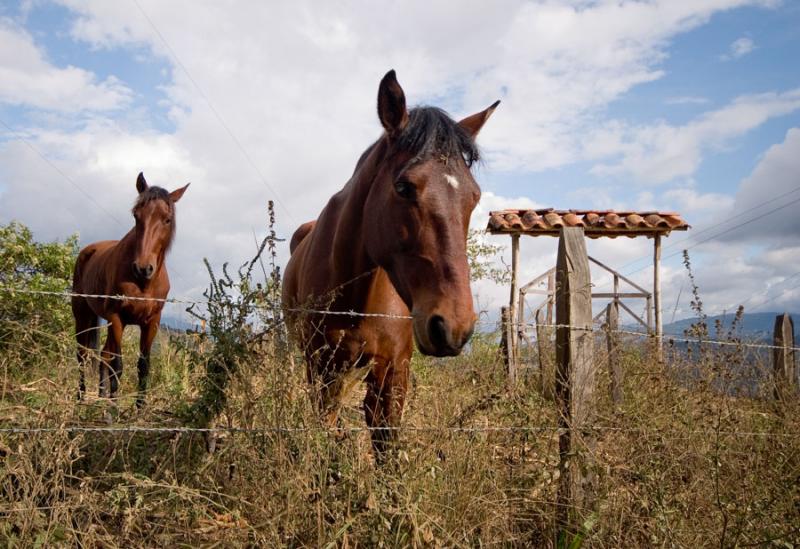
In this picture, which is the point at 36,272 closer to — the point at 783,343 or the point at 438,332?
the point at 438,332

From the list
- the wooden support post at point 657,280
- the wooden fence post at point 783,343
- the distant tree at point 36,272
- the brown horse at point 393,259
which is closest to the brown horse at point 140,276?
the distant tree at point 36,272

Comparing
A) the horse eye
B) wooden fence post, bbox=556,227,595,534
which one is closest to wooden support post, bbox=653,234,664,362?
wooden fence post, bbox=556,227,595,534

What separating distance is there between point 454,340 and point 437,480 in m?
0.88

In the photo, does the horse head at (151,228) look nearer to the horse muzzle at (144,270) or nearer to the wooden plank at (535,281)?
the horse muzzle at (144,270)

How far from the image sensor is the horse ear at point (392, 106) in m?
2.85

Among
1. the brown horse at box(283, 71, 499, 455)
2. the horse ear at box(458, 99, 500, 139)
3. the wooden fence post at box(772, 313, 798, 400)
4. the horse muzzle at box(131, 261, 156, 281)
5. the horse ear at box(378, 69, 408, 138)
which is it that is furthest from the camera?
the horse muzzle at box(131, 261, 156, 281)

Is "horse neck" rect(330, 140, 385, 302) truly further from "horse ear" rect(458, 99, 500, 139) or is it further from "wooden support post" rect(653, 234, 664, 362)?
"wooden support post" rect(653, 234, 664, 362)

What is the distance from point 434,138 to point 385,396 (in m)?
1.62

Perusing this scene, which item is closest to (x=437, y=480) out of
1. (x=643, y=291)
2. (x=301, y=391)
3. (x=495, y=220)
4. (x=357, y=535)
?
(x=357, y=535)

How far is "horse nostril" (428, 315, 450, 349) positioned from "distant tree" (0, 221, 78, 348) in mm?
7089

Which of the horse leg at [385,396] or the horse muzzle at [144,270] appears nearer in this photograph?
the horse leg at [385,396]

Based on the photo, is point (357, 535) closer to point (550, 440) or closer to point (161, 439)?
point (550, 440)

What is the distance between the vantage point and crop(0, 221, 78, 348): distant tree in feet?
25.4

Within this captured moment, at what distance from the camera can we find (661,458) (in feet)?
9.48
